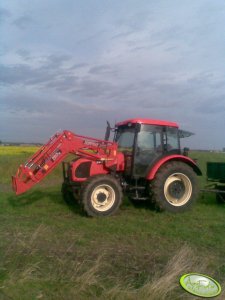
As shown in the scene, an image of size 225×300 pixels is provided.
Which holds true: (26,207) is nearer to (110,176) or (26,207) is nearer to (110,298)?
(110,176)

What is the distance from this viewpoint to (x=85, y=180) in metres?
8.66

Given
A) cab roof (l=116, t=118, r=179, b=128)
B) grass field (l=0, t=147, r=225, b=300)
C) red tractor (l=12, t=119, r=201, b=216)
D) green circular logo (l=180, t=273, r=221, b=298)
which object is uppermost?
cab roof (l=116, t=118, r=179, b=128)

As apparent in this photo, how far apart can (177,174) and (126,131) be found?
162cm

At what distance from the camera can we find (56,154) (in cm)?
898

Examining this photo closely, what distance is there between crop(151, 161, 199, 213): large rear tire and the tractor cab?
386mm

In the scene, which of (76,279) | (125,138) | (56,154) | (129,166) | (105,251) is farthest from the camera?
(125,138)

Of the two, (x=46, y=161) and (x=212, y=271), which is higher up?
(x=46, y=161)

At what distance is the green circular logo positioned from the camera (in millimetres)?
3387

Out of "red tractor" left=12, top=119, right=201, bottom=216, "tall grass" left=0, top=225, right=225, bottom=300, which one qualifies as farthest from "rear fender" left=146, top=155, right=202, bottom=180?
"tall grass" left=0, top=225, right=225, bottom=300

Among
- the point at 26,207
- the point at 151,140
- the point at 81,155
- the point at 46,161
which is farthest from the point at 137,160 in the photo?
the point at 26,207

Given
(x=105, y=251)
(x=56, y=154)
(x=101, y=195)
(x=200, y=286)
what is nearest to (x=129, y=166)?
(x=101, y=195)

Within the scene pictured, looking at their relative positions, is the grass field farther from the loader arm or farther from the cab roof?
the cab roof

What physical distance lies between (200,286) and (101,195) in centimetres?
512

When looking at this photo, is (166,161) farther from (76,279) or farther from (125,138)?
(76,279)
